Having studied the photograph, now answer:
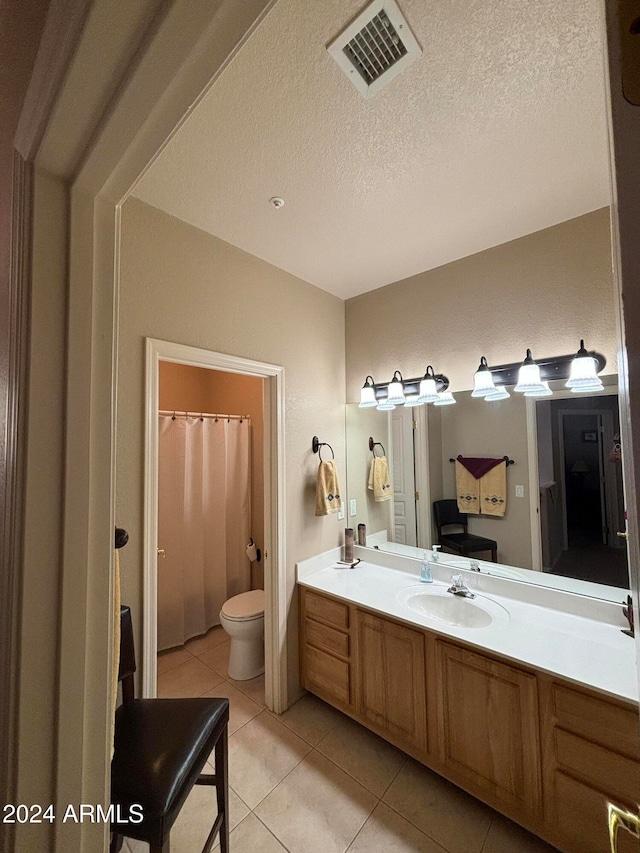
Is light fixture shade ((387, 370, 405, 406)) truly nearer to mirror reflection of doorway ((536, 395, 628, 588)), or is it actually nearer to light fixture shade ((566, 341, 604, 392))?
mirror reflection of doorway ((536, 395, 628, 588))

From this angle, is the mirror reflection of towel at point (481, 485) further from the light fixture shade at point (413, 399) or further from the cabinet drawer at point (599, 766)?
the cabinet drawer at point (599, 766)

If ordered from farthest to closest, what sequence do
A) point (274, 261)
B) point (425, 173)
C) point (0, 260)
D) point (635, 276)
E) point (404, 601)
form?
point (274, 261) → point (404, 601) → point (425, 173) → point (0, 260) → point (635, 276)

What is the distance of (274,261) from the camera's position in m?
2.06

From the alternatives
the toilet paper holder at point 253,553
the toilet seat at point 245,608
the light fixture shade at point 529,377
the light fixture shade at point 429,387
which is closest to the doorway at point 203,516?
the toilet paper holder at point 253,553

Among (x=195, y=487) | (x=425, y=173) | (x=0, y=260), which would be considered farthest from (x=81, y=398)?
(x=195, y=487)

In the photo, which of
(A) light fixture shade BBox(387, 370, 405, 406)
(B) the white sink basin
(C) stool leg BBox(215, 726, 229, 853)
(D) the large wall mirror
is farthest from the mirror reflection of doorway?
(C) stool leg BBox(215, 726, 229, 853)

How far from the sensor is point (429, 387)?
6.81ft

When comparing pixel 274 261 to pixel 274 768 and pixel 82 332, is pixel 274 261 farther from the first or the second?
pixel 274 768

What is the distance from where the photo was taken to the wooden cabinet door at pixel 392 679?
5.19ft

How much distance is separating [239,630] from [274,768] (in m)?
0.75

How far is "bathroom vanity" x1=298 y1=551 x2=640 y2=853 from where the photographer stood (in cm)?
116

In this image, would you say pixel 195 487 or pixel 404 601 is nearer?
pixel 404 601

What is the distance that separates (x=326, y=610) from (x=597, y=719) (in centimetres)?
119

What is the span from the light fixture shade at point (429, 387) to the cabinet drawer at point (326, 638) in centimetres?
139
